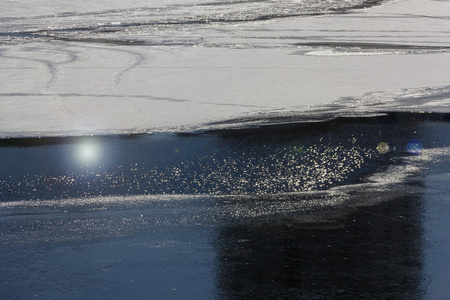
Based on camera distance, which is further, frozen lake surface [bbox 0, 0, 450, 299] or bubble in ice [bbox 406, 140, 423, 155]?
bubble in ice [bbox 406, 140, 423, 155]

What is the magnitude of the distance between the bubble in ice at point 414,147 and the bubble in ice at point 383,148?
192 mm

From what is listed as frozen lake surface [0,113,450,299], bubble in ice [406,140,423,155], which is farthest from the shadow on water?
bubble in ice [406,140,423,155]

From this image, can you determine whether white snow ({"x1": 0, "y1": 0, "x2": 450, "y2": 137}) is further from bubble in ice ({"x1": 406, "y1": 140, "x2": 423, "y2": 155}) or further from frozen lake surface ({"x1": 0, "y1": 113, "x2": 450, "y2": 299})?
bubble in ice ({"x1": 406, "y1": 140, "x2": 423, "y2": 155})

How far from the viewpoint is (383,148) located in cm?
632

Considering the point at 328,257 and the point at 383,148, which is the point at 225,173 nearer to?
the point at 383,148

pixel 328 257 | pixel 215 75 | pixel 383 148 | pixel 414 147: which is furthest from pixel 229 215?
pixel 215 75

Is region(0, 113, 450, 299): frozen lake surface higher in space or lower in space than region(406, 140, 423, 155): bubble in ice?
higher

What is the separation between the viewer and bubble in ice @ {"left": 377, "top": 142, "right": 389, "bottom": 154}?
6.23 metres

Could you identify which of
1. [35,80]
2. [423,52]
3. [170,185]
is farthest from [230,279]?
[423,52]

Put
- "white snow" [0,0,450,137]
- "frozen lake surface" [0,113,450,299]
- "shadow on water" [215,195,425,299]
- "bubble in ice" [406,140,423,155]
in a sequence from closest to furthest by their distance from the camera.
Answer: "shadow on water" [215,195,425,299] → "frozen lake surface" [0,113,450,299] → "bubble in ice" [406,140,423,155] → "white snow" [0,0,450,137]

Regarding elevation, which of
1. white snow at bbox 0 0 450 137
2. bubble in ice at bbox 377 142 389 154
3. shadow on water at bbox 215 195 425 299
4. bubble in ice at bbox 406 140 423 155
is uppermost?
white snow at bbox 0 0 450 137

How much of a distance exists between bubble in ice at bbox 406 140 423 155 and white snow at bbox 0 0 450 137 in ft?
4.94

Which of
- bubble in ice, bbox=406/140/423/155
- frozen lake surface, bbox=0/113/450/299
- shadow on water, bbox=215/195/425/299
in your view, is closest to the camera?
shadow on water, bbox=215/195/425/299

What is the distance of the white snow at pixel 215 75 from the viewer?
7863mm
